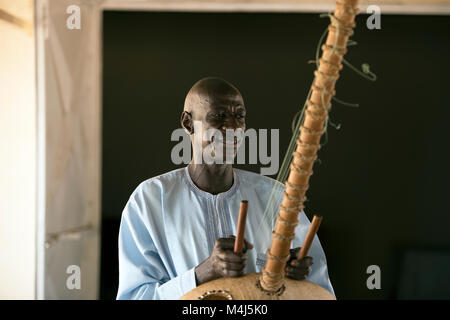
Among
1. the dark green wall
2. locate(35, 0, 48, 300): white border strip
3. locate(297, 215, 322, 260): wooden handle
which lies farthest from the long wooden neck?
locate(35, 0, 48, 300): white border strip

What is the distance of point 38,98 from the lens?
1174mm

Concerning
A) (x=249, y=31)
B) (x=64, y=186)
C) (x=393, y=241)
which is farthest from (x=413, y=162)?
(x=64, y=186)

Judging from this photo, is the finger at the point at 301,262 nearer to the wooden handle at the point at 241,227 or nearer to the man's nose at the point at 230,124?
the wooden handle at the point at 241,227

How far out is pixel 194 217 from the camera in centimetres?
77

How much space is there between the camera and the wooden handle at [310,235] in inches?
25.5

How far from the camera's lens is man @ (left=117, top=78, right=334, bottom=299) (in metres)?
0.75

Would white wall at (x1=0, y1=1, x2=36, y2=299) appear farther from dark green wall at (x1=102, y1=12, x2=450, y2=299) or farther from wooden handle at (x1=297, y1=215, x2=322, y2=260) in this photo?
wooden handle at (x1=297, y1=215, x2=322, y2=260)

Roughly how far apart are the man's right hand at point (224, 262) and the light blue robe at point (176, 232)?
6 centimetres

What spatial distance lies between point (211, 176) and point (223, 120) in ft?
0.31

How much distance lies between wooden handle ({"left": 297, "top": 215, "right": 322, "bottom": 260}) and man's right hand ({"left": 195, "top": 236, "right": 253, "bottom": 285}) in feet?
0.24

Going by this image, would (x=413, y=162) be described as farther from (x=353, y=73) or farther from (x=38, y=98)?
(x=38, y=98)

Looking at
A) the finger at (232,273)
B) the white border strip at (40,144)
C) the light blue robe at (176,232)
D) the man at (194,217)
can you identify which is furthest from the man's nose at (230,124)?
the white border strip at (40,144)

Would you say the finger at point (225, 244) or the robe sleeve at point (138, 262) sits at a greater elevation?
the finger at point (225, 244)

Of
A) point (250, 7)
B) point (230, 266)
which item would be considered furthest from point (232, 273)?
point (250, 7)
